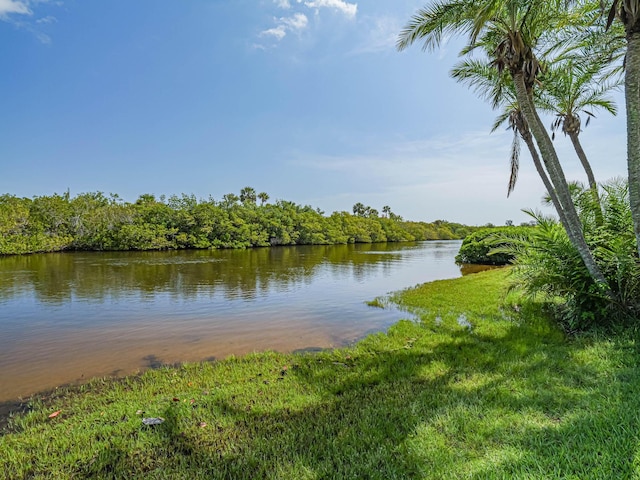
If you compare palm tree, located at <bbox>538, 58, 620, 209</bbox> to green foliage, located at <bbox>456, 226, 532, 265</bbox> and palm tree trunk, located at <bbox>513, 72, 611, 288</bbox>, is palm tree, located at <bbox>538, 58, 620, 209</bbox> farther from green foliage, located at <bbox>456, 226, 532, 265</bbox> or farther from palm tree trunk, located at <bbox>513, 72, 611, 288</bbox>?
green foliage, located at <bbox>456, 226, 532, 265</bbox>

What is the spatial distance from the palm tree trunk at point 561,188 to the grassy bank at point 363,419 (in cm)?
148

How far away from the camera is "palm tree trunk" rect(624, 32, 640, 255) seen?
5223mm

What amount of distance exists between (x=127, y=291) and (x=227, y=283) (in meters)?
4.60

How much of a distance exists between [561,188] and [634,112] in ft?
5.85

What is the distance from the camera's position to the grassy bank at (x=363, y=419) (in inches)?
112

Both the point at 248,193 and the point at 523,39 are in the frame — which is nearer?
the point at 523,39

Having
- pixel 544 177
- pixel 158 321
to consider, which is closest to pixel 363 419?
pixel 544 177

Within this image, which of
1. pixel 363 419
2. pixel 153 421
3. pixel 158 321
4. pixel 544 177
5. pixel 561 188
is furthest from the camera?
pixel 158 321

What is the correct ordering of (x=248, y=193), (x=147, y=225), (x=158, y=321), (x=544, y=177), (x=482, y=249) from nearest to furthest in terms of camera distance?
(x=544, y=177) < (x=158, y=321) < (x=482, y=249) < (x=147, y=225) < (x=248, y=193)

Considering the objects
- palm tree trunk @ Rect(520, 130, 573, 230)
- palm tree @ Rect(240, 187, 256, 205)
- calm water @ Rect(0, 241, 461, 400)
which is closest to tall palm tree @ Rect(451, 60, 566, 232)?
palm tree trunk @ Rect(520, 130, 573, 230)

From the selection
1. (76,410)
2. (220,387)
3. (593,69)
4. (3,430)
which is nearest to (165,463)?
(220,387)

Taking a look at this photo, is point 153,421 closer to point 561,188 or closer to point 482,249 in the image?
point 561,188

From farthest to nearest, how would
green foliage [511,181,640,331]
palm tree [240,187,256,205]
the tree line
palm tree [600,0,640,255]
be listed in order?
palm tree [240,187,256,205] < the tree line < green foliage [511,181,640,331] < palm tree [600,0,640,255]

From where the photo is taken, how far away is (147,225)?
54.0 m
